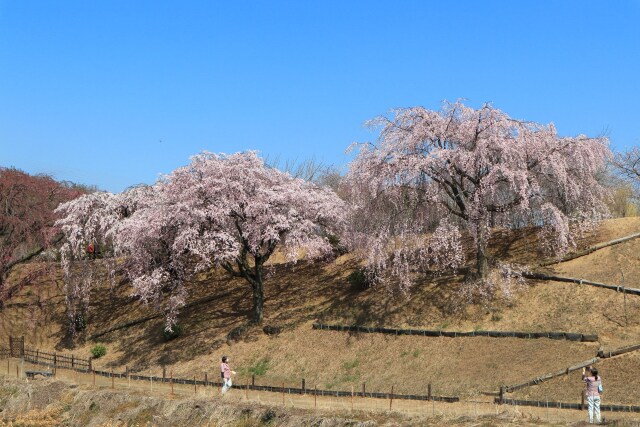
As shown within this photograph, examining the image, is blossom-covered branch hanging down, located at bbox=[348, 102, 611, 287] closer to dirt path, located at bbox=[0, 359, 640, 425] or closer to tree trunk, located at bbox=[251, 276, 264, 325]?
tree trunk, located at bbox=[251, 276, 264, 325]

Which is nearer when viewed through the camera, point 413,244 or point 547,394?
point 547,394

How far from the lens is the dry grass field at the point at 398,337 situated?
29891 mm

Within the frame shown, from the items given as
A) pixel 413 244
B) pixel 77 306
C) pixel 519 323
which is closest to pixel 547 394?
pixel 519 323

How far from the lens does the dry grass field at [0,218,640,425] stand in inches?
1177

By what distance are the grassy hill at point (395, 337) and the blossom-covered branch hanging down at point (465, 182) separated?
1.96 metres

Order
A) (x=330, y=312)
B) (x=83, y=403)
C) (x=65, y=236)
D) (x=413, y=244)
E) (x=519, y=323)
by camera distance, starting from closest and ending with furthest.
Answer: (x=83, y=403), (x=519, y=323), (x=413, y=244), (x=330, y=312), (x=65, y=236)

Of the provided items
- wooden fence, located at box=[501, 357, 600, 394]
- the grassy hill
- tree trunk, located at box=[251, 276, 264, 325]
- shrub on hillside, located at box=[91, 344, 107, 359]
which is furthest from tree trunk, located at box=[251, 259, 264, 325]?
wooden fence, located at box=[501, 357, 600, 394]

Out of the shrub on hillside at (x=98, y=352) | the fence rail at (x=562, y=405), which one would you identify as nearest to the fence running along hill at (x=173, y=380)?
the shrub on hillside at (x=98, y=352)

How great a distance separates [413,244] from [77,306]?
25.1 meters

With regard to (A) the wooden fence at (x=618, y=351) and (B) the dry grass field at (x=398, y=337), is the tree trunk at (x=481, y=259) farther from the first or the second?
(A) the wooden fence at (x=618, y=351)

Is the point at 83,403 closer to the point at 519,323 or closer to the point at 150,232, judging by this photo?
the point at 150,232

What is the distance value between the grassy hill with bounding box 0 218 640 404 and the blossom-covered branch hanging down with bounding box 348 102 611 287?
1.96 meters

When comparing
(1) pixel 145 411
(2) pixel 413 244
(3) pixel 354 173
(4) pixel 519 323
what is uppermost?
(3) pixel 354 173

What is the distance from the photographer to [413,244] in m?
36.8
